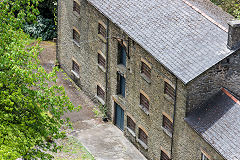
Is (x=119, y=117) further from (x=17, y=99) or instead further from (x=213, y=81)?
(x=17, y=99)

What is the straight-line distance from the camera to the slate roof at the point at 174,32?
113 feet

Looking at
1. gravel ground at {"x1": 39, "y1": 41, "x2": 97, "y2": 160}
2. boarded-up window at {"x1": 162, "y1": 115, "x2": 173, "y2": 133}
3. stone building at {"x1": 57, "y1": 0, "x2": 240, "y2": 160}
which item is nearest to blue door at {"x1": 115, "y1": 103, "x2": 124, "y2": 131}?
stone building at {"x1": 57, "y1": 0, "x2": 240, "y2": 160}

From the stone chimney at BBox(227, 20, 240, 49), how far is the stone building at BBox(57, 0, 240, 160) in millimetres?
54

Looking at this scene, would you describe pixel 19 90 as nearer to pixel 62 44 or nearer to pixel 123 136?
pixel 123 136

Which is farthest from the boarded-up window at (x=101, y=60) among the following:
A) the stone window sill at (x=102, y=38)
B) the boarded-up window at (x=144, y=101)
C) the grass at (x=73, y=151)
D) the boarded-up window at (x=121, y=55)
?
the grass at (x=73, y=151)

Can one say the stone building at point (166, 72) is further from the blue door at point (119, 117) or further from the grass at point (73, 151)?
the grass at point (73, 151)

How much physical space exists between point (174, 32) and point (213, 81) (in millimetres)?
4088

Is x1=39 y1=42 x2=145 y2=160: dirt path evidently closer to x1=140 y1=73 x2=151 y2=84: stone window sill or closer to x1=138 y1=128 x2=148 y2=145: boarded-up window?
x1=138 y1=128 x2=148 y2=145: boarded-up window

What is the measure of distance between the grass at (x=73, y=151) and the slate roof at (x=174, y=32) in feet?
26.9

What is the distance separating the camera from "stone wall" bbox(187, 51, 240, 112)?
113 ft

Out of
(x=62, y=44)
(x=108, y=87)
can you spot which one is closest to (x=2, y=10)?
(x=108, y=87)

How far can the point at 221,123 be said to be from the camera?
110 ft

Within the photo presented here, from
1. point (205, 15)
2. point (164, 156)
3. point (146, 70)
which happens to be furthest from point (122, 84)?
point (205, 15)

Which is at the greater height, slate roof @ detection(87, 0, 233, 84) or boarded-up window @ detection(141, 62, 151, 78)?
slate roof @ detection(87, 0, 233, 84)
